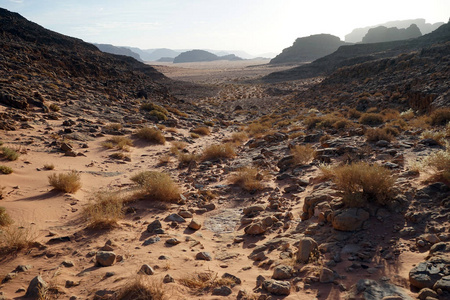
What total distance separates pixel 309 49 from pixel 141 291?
136431 mm

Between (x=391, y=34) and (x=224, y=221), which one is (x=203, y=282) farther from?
(x=391, y=34)

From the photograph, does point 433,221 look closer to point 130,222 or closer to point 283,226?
point 283,226

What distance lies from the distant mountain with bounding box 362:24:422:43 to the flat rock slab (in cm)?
11602

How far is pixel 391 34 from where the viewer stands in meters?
103

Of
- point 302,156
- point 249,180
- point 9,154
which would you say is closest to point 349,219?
point 249,180

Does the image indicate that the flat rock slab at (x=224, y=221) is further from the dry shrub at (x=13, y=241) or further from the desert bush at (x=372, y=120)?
the desert bush at (x=372, y=120)

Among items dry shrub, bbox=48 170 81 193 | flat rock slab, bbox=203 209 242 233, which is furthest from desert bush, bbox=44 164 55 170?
flat rock slab, bbox=203 209 242 233

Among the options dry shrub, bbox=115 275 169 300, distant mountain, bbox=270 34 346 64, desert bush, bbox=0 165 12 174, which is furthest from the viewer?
distant mountain, bbox=270 34 346 64

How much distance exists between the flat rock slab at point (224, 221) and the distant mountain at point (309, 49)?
381 feet

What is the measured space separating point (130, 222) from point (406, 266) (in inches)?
174

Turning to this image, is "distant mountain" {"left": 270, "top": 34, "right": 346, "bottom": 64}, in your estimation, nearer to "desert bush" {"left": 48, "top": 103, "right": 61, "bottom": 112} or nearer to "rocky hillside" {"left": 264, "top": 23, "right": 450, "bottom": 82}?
"rocky hillside" {"left": 264, "top": 23, "right": 450, "bottom": 82}

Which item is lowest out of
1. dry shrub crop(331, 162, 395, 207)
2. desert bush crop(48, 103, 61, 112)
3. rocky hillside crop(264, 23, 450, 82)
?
dry shrub crop(331, 162, 395, 207)

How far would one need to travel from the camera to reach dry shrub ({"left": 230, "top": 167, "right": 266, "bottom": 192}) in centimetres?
722

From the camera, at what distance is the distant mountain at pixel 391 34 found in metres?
97.3
